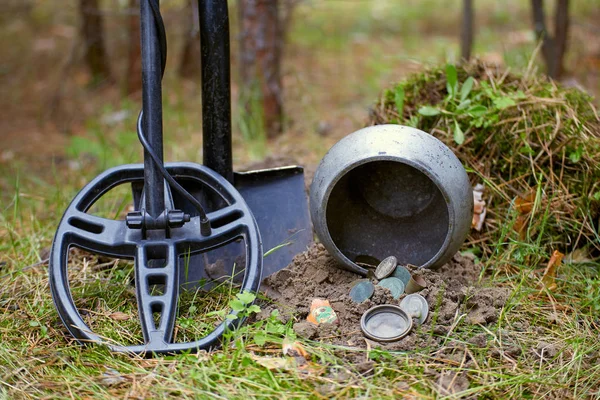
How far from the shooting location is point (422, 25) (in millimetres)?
7766

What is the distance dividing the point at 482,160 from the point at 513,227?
0.32 metres

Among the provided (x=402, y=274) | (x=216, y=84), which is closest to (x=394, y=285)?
(x=402, y=274)

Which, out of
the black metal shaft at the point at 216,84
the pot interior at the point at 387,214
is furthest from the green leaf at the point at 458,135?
the black metal shaft at the point at 216,84

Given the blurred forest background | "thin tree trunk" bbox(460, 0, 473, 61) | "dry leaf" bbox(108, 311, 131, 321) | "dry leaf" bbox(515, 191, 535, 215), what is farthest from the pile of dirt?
"thin tree trunk" bbox(460, 0, 473, 61)

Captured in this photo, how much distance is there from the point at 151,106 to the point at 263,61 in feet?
7.26

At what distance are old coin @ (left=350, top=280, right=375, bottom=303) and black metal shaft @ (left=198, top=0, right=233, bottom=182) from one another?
0.72 meters

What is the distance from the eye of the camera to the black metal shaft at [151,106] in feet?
7.48

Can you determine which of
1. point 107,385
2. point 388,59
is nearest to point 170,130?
point 388,59

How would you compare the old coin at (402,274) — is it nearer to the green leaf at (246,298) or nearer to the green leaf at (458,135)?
the green leaf at (246,298)

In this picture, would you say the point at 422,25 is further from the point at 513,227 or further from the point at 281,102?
the point at 513,227

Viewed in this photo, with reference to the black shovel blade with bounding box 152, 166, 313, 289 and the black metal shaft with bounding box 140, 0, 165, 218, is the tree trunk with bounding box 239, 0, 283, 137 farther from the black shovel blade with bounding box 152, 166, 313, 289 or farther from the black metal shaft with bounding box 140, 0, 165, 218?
the black metal shaft with bounding box 140, 0, 165, 218

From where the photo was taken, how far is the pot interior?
2.54m

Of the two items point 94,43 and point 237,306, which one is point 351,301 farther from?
point 94,43

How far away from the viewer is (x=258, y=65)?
443cm
